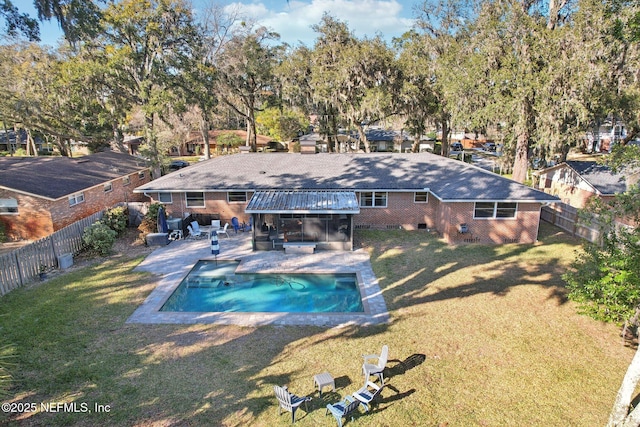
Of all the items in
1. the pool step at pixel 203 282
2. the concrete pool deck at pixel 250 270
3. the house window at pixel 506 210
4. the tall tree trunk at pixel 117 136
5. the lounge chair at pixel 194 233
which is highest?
the tall tree trunk at pixel 117 136

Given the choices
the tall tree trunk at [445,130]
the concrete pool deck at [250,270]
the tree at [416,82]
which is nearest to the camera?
the concrete pool deck at [250,270]

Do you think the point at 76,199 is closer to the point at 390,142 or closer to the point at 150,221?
the point at 150,221

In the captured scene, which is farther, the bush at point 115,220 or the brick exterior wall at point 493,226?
Answer: the bush at point 115,220

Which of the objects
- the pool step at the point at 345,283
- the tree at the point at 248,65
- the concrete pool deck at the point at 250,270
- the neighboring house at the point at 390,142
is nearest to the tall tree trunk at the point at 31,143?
the tree at the point at 248,65

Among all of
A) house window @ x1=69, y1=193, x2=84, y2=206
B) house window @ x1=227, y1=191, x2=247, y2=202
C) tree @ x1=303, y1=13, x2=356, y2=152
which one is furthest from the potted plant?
tree @ x1=303, y1=13, x2=356, y2=152

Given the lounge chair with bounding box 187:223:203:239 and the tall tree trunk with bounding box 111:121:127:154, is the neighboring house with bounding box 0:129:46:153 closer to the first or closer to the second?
the tall tree trunk with bounding box 111:121:127:154

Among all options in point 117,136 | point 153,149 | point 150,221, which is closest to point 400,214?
point 150,221

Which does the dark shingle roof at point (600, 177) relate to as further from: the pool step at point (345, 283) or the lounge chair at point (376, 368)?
the lounge chair at point (376, 368)
